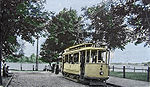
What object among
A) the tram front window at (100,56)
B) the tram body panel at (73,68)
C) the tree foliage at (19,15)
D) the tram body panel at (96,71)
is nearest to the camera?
the tree foliage at (19,15)

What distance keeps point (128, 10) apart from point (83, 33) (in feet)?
60.9

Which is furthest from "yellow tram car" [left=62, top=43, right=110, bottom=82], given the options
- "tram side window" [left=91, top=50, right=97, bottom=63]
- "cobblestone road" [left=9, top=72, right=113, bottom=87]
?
"cobblestone road" [left=9, top=72, right=113, bottom=87]

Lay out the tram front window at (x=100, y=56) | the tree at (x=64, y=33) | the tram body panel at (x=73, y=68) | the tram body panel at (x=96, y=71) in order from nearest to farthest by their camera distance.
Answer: the tram body panel at (x=96, y=71), the tram front window at (x=100, y=56), the tram body panel at (x=73, y=68), the tree at (x=64, y=33)

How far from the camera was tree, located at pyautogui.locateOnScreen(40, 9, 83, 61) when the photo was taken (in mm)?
43331

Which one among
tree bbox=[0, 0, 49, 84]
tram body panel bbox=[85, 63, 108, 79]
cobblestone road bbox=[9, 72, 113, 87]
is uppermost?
tree bbox=[0, 0, 49, 84]

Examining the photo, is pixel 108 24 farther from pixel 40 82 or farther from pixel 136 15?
pixel 40 82

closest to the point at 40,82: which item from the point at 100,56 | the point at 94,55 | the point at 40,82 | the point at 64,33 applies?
the point at 40,82

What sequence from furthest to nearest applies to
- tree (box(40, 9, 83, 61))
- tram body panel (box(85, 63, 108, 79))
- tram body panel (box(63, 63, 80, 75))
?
1. tree (box(40, 9, 83, 61))
2. tram body panel (box(63, 63, 80, 75))
3. tram body panel (box(85, 63, 108, 79))

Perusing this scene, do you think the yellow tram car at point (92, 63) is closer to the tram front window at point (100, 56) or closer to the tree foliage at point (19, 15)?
the tram front window at point (100, 56)

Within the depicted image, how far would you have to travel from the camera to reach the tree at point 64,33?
4333cm

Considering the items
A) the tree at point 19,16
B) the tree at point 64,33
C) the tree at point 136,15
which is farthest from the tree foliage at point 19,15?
the tree at point 64,33

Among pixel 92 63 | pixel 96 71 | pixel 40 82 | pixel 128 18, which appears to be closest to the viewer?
pixel 96 71

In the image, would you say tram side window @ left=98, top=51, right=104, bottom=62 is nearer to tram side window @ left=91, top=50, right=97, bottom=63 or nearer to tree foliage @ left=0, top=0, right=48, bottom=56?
tram side window @ left=91, top=50, right=97, bottom=63

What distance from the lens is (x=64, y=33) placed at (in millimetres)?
44719
